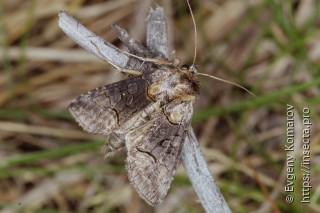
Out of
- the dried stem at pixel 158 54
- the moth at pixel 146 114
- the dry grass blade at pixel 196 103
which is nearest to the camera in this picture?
the dried stem at pixel 158 54

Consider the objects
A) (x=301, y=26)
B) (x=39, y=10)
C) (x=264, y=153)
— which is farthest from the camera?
(x=39, y=10)

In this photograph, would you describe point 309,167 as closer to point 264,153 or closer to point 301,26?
point 264,153

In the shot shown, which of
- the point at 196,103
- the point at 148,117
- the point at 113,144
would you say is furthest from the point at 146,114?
the point at 196,103

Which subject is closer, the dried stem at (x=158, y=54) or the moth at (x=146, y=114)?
the dried stem at (x=158, y=54)

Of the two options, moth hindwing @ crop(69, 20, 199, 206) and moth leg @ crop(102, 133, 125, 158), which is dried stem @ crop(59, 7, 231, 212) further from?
moth leg @ crop(102, 133, 125, 158)

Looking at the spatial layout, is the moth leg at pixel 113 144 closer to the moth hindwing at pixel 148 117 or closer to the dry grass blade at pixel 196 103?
the moth hindwing at pixel 148 117

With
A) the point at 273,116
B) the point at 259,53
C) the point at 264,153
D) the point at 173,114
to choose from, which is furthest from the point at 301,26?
the point at 173,114

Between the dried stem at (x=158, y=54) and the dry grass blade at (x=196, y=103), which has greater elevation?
the dried stem at (x=158, y=54)

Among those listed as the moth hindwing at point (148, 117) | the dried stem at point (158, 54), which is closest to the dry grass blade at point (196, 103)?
the moth hindwing at point (148, 117)
